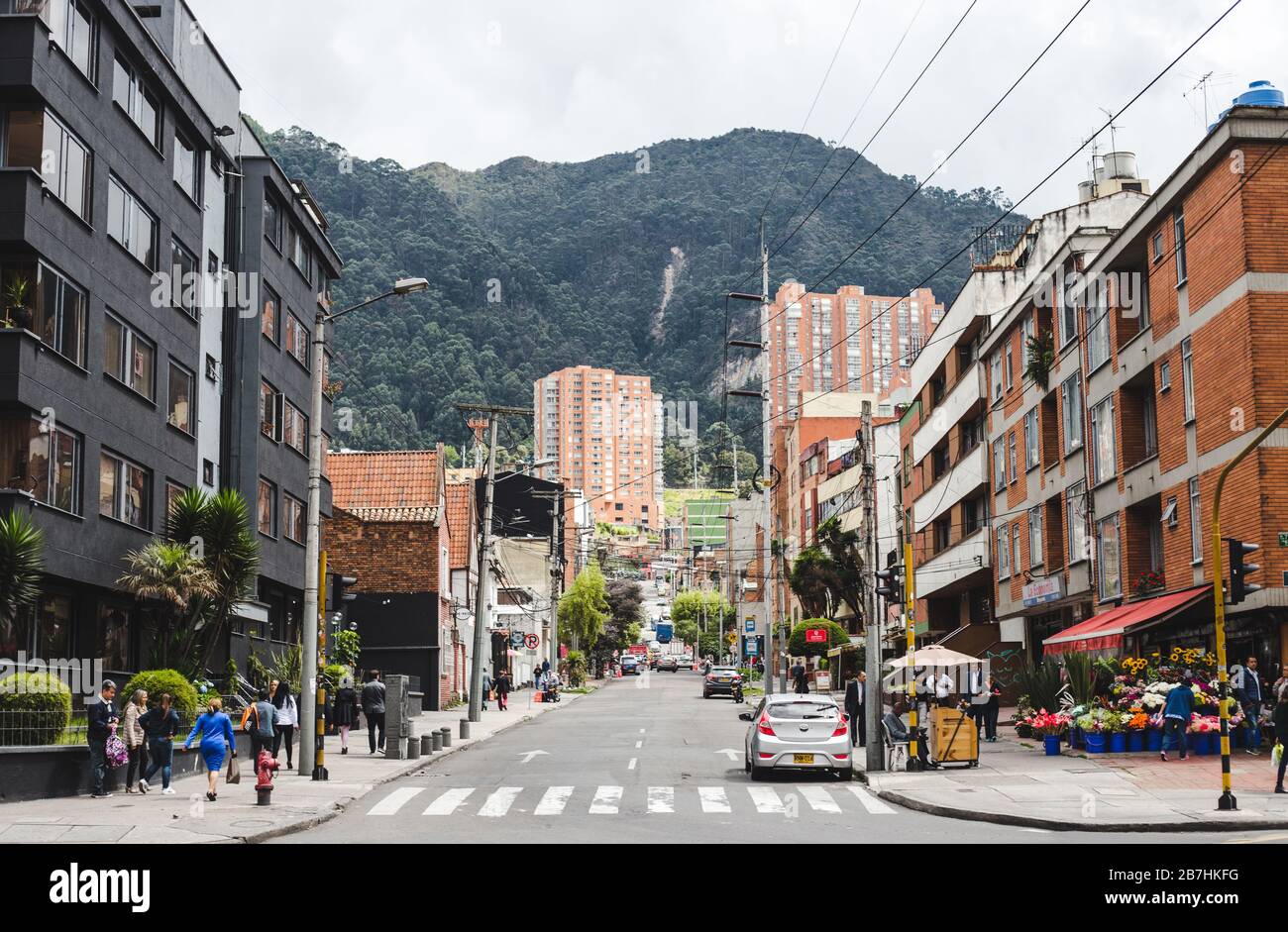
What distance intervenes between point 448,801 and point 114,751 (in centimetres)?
531

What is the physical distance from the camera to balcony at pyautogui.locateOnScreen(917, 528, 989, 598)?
51.9 metres

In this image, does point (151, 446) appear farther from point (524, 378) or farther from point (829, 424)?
point (524, 378)

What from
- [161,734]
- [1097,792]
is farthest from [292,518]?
[1097,792]

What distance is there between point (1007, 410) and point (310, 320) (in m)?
23.1

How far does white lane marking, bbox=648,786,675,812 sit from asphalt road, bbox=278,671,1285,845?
2 cm

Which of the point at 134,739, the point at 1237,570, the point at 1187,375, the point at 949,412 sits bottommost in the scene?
the point at 134,739

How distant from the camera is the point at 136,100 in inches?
1247

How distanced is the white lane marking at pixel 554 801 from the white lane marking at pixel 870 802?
449 cm

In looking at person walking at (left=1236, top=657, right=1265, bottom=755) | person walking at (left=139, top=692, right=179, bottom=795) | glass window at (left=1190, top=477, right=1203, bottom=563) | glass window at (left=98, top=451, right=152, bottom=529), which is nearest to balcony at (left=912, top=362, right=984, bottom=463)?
glass window at (left=1190, top=477, right=1203, bottom=563)

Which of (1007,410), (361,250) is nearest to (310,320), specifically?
(1007,410)

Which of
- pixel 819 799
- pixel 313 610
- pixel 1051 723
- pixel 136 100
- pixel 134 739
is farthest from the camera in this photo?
pixel 136 100

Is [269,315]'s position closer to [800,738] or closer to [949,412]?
[800,738]
